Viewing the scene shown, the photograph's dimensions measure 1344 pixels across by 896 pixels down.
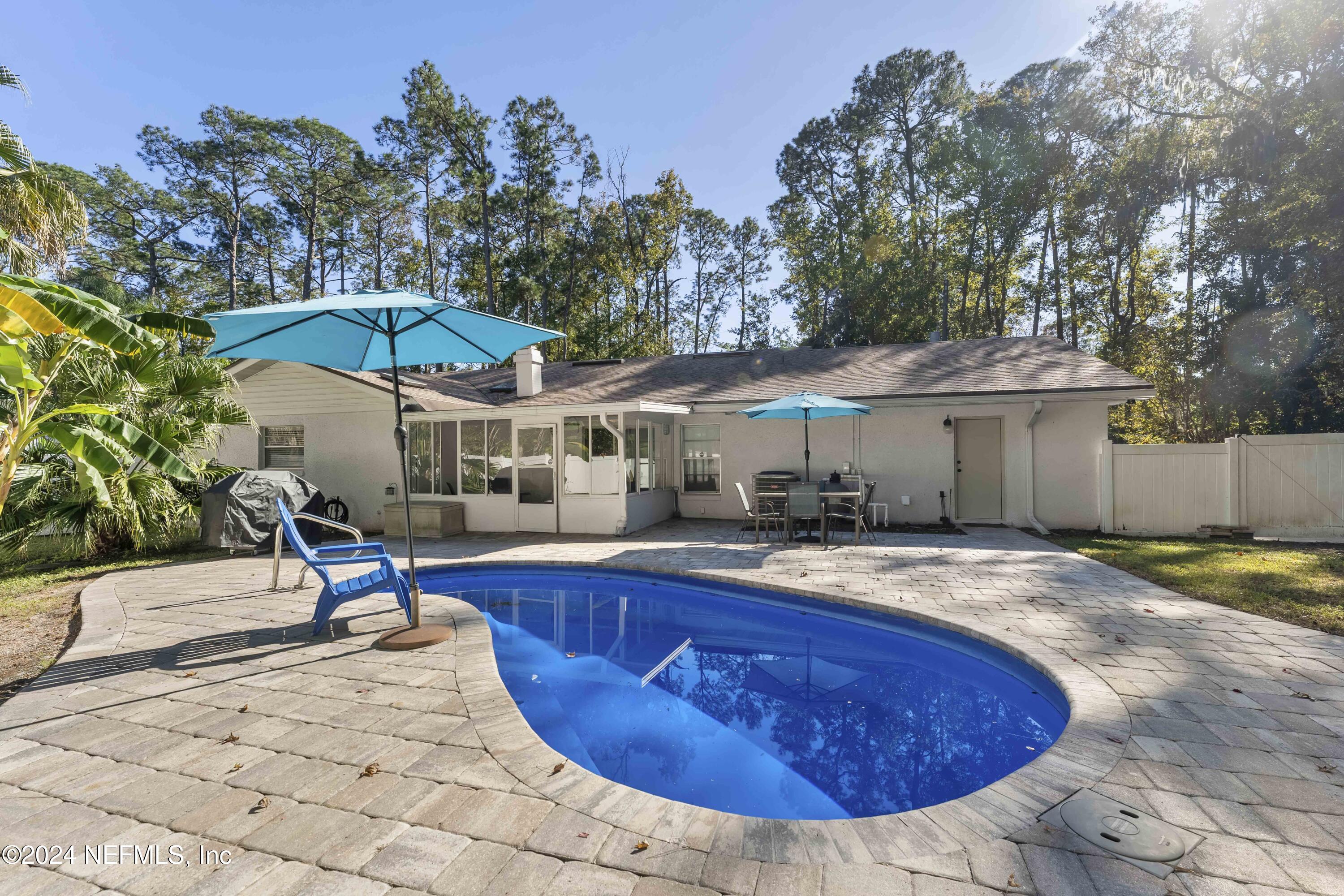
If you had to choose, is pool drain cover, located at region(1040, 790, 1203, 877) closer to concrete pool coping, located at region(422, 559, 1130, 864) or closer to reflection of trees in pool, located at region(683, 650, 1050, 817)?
concrete pool coping, located at region(422, 559, 1130, 864)

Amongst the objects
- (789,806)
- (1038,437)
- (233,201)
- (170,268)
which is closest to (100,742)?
(789,806)

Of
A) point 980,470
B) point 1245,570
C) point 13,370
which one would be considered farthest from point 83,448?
point 980,470

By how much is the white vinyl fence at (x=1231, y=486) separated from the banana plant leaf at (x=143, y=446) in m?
13.9

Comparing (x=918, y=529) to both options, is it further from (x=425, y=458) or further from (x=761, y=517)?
(x=425, y=458)

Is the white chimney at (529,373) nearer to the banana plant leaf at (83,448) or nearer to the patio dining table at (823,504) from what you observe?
the patio dining table at (823,504)

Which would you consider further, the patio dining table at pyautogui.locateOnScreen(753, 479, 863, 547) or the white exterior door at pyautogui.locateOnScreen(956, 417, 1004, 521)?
the white exterior door at pyautogui.locateOnScreen(956, 417, 1004, 521)

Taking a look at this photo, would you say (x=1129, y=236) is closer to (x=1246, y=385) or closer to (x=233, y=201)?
(x=1246, y=385)

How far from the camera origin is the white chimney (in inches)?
533

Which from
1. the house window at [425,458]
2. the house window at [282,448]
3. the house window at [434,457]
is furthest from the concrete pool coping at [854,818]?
the house window at [282,448]

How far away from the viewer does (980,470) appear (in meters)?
12.2

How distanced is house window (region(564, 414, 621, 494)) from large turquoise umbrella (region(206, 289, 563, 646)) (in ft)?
16.9

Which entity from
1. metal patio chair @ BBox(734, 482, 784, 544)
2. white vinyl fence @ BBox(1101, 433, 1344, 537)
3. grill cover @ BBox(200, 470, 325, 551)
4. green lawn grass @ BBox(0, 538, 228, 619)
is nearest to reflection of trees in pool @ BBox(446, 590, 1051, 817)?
metal patio chair @ BBox(734, 482, 784, 544)

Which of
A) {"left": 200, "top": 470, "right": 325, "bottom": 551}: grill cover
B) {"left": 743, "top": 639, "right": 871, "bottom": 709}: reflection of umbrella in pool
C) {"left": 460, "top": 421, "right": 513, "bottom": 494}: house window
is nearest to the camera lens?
{"left": 743, "top": 639, "right": 871, "bottom": 709}: reflection of umbrella in pool

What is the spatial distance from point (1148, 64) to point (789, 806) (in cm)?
2708
